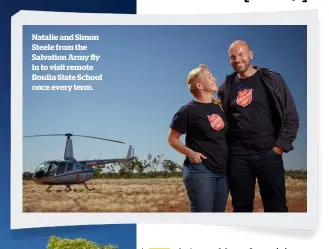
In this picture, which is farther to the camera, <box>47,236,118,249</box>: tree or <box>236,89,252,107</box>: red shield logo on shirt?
<box>236,89,252,107</box>: red shield logo on shirt

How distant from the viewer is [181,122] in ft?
15.0

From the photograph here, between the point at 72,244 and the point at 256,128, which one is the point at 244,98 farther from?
the point at 72,244

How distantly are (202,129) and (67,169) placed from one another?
0.97 m

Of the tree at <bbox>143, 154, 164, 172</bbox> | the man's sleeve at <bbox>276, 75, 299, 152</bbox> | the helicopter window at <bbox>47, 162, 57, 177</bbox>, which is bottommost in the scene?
the helicopter window at <bbox>47, 162, 57, 177</bbox>

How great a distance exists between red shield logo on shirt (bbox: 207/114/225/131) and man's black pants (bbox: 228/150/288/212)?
23 centimetres

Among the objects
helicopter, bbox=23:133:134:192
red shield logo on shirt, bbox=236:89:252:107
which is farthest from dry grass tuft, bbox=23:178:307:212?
red shield logo on shirt, bbox=236:89:252:107

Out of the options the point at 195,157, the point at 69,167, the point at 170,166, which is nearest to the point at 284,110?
the point at 195,157

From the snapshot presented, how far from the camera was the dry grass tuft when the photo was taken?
461 cm

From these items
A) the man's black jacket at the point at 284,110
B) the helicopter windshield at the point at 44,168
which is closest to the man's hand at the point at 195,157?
the man's black jacket at the point at 284,110

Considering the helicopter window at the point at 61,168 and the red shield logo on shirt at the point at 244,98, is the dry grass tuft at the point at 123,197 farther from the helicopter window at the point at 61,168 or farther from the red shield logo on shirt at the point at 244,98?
the red shield logo on shirt at the point at 244,98

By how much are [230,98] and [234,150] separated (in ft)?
1.19

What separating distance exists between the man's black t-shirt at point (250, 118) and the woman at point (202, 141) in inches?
2.9

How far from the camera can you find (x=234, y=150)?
4.61 meters

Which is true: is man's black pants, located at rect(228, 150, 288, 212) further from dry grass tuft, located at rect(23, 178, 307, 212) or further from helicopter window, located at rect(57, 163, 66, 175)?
helicopter window, located at rect(57, 163, 66, 175)
